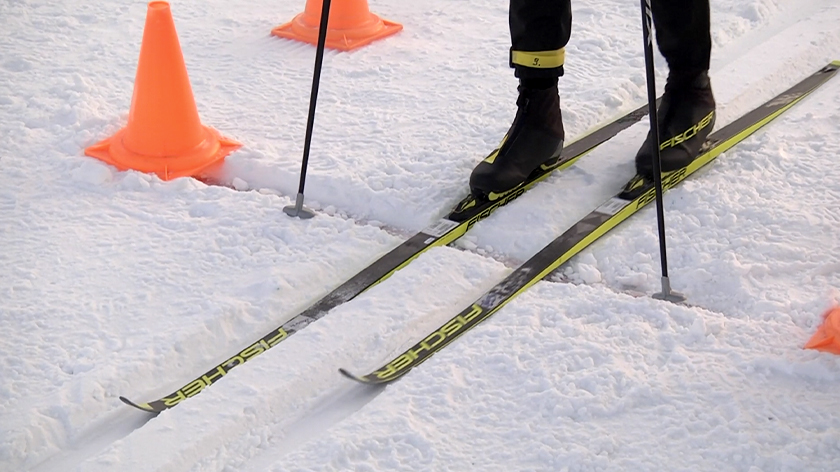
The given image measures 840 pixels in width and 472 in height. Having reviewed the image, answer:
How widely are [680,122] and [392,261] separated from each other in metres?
1.05

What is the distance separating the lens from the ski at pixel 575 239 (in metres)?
2.34

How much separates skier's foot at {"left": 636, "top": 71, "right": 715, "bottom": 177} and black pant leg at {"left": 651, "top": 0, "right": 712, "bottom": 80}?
1.3 inches

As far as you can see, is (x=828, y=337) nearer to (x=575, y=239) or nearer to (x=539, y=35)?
(x=575, y=239)

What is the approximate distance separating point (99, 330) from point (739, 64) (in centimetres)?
274

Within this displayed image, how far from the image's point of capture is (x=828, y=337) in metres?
2.24

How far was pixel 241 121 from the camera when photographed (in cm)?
355

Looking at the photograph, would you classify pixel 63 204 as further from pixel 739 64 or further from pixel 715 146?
pixel 739 64

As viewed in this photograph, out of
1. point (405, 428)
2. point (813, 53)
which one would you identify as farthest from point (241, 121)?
point (813, 53)

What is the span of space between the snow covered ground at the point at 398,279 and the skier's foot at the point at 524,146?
9cm

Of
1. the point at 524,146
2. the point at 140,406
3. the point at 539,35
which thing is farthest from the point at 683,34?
the point at 140,406

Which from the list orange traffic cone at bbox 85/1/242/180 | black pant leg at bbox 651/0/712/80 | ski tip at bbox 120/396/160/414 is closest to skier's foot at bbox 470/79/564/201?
black pant leg at bbox 651/0/712/80

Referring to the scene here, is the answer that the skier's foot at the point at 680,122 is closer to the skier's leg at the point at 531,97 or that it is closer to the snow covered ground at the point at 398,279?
the snow covered ground at the point at 398,279

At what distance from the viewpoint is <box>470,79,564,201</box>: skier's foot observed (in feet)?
9.73

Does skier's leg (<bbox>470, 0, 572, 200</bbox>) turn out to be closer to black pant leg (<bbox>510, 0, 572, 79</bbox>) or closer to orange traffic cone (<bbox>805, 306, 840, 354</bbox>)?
black pant leg (<bbox>510, 0, 572, 79</bbox>)
